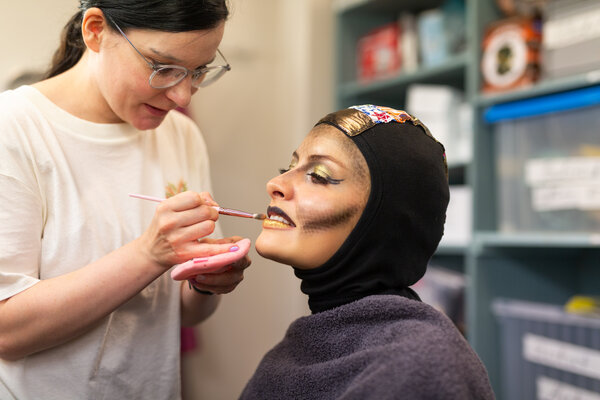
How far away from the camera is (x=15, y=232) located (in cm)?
92

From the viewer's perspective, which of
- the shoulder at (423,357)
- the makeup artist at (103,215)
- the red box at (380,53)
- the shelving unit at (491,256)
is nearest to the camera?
the shoulder at (423,357)

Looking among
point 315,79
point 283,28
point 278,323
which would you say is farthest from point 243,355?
point 283,28

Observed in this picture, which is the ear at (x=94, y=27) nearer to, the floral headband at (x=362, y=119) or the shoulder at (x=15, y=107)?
the shoulder at (x=15, y=107)

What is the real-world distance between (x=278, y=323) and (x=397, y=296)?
5.62 feet

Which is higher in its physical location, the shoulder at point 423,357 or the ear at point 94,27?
the ear at point 94,27

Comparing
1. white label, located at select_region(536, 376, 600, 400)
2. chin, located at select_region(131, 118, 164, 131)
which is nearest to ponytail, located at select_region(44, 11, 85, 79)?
chin, located at select_region(131, 118, 164, 131)

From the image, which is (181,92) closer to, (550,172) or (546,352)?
(550,172)

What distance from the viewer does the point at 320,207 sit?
37.9 inches

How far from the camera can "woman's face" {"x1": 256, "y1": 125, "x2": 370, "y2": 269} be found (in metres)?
0.96

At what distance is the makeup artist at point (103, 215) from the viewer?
3.01 feet

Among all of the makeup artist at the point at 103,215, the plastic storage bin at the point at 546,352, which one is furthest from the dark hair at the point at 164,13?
Answer: the plastic storage bin at the point at 546,352

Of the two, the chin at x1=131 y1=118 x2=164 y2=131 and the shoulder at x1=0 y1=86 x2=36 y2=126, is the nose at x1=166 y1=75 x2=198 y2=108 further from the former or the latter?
the shoulder at x1=0 y1=86 x2=36 y2=126

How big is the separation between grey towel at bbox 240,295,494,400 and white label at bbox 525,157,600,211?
3.10 ft

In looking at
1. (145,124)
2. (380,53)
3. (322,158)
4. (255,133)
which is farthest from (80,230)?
(380,53)
